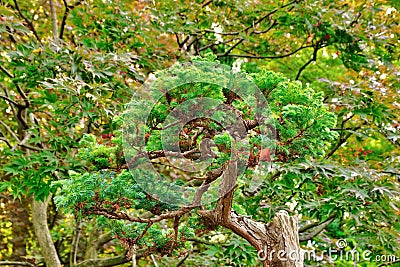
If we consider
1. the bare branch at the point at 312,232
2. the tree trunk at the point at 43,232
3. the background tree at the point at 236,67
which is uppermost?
the background tree at the point at 236,67

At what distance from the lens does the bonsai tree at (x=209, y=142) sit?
4.08 ft

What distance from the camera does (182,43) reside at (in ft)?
11.0

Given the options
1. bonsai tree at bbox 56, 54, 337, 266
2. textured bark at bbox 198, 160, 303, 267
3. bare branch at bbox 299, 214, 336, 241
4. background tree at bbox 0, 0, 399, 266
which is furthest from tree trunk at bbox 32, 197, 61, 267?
textured bark at bbox 198, 160, 303, 267

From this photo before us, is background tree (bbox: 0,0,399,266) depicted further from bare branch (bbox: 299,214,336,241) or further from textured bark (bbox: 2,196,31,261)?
textured bark (bbox: 2,196,31,261)

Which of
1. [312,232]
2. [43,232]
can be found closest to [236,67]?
[312,232]

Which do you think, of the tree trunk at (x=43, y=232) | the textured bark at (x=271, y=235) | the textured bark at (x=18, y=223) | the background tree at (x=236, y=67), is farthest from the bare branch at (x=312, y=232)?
the textured bark at (x=18, y=223)

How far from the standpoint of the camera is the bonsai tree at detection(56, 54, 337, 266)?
124 centimetres

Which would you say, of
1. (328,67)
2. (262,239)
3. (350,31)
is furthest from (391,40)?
(262,239)

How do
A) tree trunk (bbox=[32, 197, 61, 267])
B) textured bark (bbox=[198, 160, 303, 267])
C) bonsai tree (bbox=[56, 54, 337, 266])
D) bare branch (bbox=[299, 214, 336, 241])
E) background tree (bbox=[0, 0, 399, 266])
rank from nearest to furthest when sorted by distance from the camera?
bonsai tree (bbox=[56, 54, 337, 266])
textured bark (bbox=[198, 160, 303, 267])
background tree (bbox=[0, 0, 399, 266])
bare branch (bbox=[299, 214, 336, 241])
tree trunk (bbox=[32, 197, 61, 267])

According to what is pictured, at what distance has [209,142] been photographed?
1364 millimetres

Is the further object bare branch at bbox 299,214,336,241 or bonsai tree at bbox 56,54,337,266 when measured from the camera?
bare branch at bbox 299,214,336,241

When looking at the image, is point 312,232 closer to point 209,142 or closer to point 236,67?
point 236,67

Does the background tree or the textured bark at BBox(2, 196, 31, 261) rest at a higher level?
the background tree

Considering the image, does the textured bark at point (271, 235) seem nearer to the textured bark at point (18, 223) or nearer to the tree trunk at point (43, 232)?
the tree trunk at point (43, 232)
